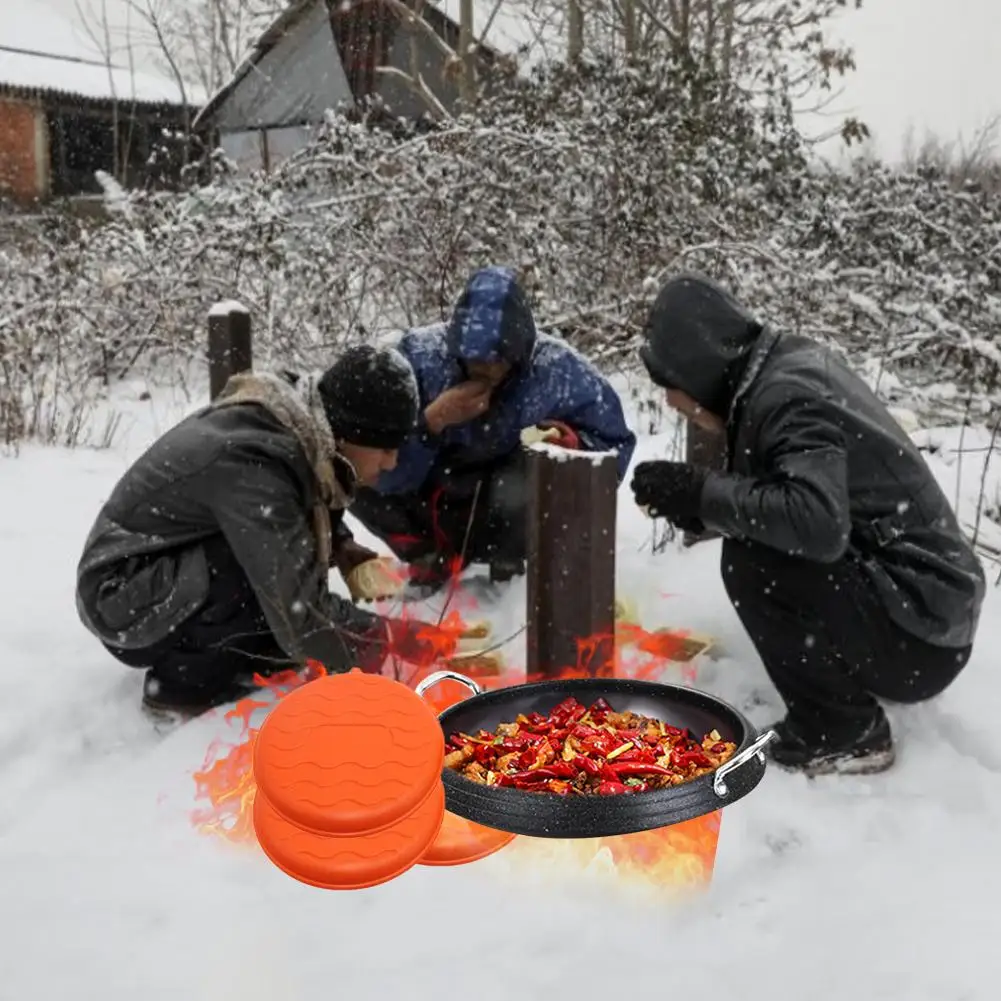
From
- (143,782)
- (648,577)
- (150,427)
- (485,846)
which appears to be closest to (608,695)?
(485,846)

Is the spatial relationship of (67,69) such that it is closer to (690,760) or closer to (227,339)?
(227,339)

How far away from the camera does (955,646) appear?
6.91 ft

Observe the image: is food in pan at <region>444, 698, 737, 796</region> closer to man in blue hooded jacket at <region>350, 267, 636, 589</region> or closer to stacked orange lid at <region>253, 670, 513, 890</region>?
stacked orange lid at <region>253, 670, 513, 890</region>

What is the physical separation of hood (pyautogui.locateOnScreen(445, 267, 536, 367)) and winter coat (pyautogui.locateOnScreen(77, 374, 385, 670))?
0.69m

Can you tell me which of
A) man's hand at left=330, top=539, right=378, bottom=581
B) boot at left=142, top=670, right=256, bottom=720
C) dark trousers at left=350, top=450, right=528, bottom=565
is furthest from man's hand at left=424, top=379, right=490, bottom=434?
boot at left=142, top=670, right=256, bottom=720

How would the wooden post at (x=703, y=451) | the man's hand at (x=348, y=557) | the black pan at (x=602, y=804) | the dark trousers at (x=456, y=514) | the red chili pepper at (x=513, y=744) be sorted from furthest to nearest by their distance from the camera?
the wooden post at (x=703, y=451), the dark trousers at (x=456, y=514), the man's hand at (x=348, y=557), the red chili pepper at (x=513, y=744), the black pan at (x=602, y=804)

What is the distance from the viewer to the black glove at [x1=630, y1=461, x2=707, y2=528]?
209cm

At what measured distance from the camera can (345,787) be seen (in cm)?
72

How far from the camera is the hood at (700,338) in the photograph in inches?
84.4

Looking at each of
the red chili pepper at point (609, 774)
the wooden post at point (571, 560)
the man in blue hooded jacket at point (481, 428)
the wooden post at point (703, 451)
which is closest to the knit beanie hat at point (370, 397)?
the wooden post at point (571, 560)

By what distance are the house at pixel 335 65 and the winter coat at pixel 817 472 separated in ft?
21.8

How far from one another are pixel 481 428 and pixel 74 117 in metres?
7.93

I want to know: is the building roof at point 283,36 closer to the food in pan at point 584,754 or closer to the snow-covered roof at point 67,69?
the snow-covered roof at point 67,69

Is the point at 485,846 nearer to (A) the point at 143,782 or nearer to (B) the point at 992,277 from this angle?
(A) the point at 143,782
